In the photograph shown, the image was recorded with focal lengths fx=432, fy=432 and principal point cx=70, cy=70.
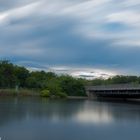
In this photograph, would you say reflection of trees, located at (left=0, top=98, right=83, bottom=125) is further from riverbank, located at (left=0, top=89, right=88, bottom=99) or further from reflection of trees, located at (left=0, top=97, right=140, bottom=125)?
riverbank, located at (left=0, top=89, right=88, bottom=99)

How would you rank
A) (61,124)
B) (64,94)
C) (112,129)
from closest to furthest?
(112,129) → (61,124) → (64,94)

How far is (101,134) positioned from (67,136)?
4147 millimetres

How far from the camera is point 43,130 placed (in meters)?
39.8

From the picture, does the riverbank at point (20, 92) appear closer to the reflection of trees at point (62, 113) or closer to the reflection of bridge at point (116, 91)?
the reflection of bridge at point (116, 91)

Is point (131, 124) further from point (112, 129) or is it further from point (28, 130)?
point (28, 130)

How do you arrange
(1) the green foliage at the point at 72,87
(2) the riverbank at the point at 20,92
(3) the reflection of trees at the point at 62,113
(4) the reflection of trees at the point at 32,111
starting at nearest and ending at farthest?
(4) the reflection of trees at the point at 32,111 < (3) the reflection of trees at the point at 62,113 < (2) the riverbank at the point at 20,92 < (1) the green foliage at the point at 72,87

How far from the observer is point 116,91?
394 feet

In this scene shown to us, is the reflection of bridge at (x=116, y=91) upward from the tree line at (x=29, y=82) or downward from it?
downward

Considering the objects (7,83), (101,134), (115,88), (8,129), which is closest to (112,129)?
(101,134)

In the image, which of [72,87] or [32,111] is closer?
[32,111]

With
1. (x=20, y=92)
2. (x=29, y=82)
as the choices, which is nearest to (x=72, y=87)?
(x=29, y=82)

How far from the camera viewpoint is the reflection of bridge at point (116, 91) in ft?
354

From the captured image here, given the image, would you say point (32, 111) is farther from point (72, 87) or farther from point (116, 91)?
point (72, 87)

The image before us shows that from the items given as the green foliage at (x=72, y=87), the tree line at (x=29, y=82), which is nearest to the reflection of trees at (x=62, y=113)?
the tree line at (x=29, y=82)
